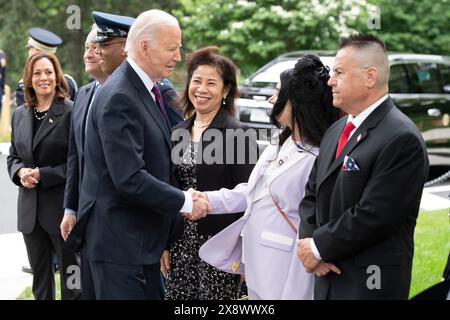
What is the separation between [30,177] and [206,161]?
1.70 m

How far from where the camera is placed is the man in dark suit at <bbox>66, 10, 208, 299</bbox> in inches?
153

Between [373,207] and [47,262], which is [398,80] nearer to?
[47,262]

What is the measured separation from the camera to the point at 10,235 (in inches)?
354

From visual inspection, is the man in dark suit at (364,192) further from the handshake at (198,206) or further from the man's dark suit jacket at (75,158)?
the man's dark suit jacket at (75,158)

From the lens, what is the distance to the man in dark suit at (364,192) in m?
3.56

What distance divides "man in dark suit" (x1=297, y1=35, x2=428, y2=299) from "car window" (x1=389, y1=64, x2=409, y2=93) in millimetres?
8539

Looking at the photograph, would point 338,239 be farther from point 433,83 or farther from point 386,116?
point 433,83

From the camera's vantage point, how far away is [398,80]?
1229 cm

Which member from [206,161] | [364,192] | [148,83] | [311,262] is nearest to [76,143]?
[206,161]

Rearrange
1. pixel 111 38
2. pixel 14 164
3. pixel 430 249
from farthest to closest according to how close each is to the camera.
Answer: pixel 430 249 < pixel 14 164 < pixel 111 38

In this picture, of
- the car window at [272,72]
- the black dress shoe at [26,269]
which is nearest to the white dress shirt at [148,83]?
the black dress shoe at [26,269]

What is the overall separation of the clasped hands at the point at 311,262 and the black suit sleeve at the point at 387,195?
210 millimetres

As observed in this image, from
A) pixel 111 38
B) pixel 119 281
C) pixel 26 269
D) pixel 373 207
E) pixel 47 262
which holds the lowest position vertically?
pixel 26 269

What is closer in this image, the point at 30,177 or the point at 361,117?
the point at 361,117
